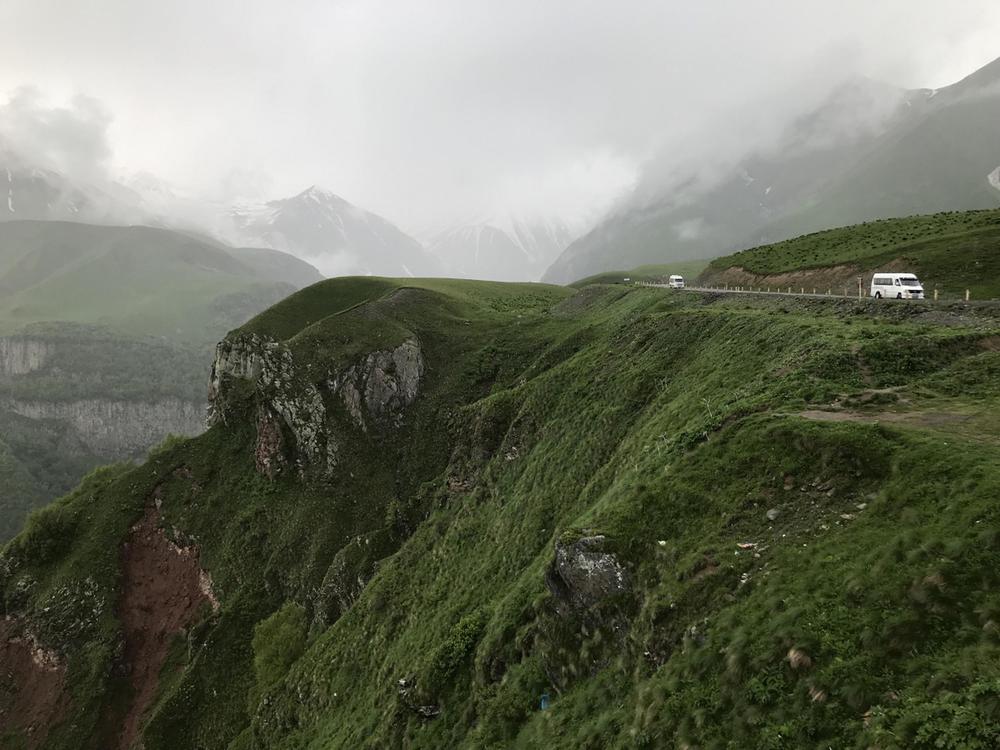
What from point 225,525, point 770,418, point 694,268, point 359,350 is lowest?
point 225,525

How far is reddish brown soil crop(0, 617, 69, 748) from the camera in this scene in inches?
2031

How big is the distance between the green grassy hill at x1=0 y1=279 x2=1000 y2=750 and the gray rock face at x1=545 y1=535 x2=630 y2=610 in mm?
103

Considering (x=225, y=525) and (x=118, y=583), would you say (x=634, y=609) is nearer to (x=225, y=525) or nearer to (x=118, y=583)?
(x=225, y=525)

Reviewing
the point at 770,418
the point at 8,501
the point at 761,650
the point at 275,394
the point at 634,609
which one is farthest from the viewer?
the point at 8,501

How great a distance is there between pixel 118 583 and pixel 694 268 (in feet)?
623

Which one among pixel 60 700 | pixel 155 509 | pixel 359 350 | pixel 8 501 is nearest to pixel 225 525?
pixel 155 509

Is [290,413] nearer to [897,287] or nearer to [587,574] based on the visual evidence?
[587,574]

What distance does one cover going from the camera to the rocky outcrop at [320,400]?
61.4m

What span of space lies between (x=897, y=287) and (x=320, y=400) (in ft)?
187

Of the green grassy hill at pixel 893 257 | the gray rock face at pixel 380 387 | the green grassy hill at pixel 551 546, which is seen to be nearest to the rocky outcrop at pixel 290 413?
the green grassy hill at pixel 551 546

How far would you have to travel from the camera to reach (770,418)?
70.3 feet

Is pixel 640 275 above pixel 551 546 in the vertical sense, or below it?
above

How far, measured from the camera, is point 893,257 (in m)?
50.2

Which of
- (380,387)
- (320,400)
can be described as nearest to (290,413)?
(320,400)
